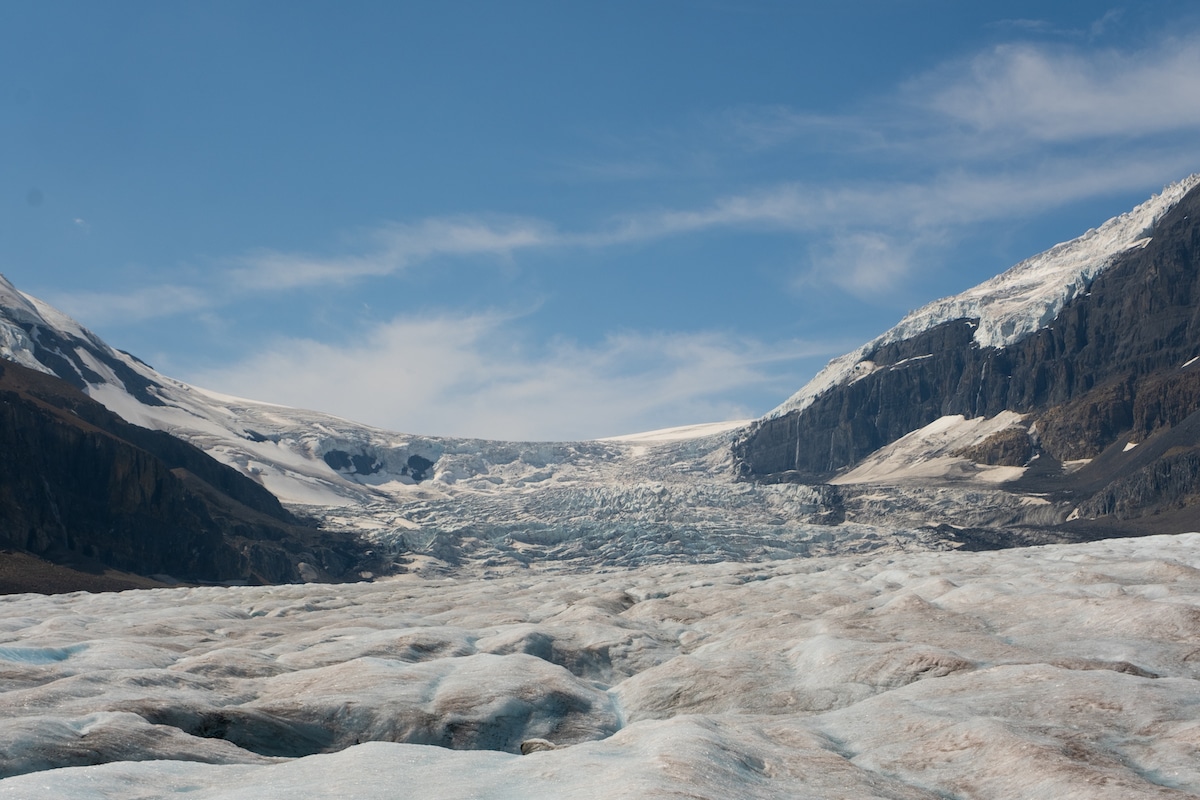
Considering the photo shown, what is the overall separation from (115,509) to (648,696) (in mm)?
119590

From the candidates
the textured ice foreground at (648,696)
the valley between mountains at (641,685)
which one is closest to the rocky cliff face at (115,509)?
the valley between mountains at (641,685)

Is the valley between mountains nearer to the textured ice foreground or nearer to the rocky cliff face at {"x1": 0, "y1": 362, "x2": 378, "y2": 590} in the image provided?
the textured ice foreground

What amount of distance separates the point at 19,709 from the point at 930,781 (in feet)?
63.1

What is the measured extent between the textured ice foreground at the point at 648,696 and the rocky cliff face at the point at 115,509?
81058mm

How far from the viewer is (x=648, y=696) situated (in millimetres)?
28047

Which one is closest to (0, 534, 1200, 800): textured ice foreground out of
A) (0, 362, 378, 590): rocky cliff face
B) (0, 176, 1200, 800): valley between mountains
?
(0, 176, 1200, 800): valley between mountains

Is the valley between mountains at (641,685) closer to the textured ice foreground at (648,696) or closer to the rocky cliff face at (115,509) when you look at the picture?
the textured ice foreground at (648,696)

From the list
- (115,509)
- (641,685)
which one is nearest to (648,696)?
(641,685)

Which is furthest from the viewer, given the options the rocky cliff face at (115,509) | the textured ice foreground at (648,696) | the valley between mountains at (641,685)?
the rocky cliff face at (115,509)

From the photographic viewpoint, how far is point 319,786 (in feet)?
50.6

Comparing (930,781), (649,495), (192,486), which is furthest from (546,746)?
(649,495)

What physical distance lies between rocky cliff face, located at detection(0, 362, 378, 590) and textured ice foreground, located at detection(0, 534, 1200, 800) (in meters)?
81.1

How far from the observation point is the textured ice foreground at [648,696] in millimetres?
16594

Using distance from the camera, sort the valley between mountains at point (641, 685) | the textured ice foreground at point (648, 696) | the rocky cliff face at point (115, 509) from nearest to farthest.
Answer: the textured ice foreground at point (648, 696), the valley between mountains at point (641, 685), the rocky cliff face at point (115, 509)
